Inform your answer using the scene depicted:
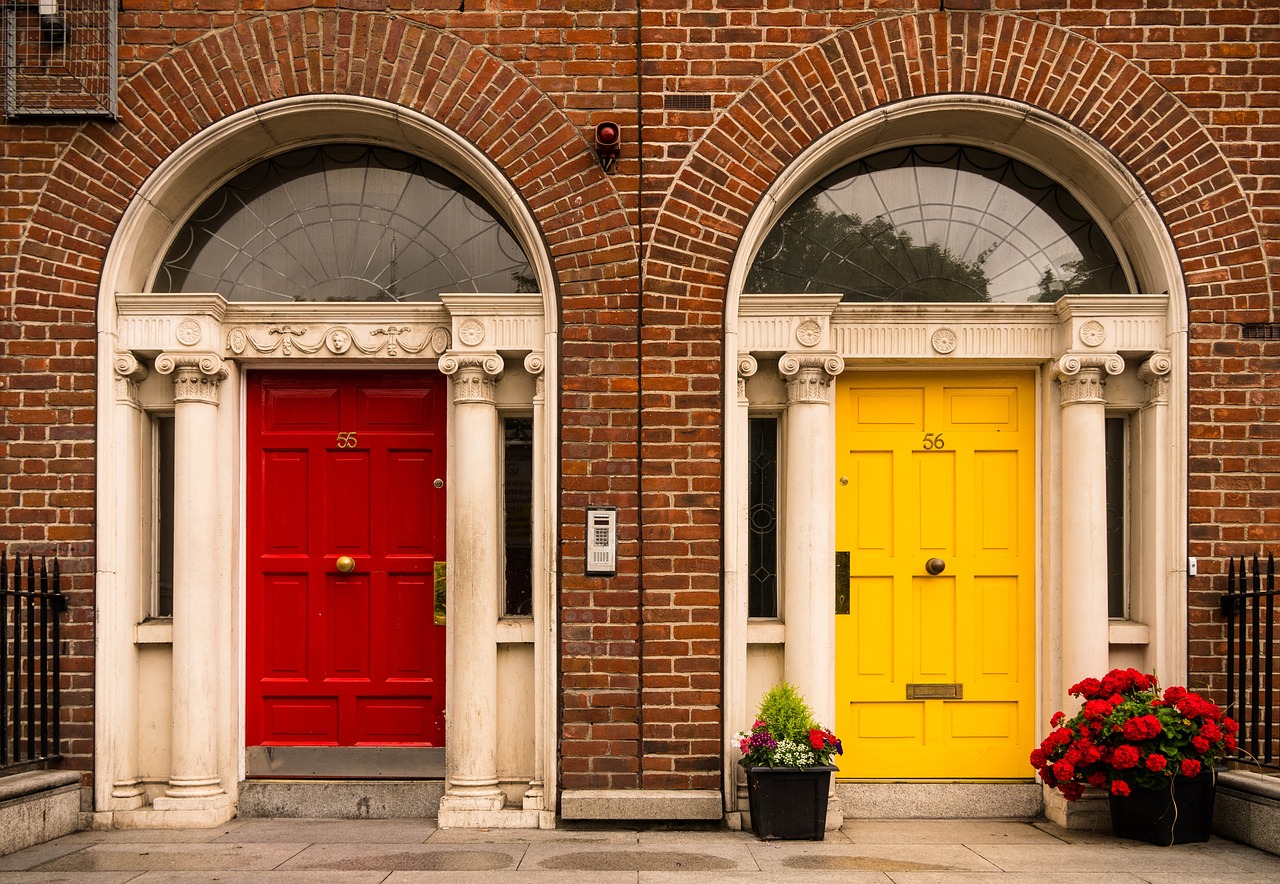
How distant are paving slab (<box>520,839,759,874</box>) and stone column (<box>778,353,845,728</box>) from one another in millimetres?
1027

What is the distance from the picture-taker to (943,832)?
5.89m

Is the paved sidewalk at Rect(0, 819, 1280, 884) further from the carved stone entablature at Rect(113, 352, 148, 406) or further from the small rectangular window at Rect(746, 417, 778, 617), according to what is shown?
the carved stone entablature at Rect(113, 352, 148, 406)

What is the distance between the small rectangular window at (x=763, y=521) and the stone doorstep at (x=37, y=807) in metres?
3.95

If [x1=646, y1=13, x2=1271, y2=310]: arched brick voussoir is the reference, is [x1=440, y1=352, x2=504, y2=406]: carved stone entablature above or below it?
below

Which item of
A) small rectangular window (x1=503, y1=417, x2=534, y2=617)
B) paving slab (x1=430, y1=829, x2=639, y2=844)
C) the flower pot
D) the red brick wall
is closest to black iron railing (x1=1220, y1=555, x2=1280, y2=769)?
the red brick wall

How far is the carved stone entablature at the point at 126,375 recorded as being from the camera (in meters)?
6.04

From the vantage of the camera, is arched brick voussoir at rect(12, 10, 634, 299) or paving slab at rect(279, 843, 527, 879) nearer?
paving slab at rect(279, 843, 527, 879)

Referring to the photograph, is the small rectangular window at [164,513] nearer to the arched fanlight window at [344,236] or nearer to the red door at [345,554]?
the red door at [345,554]

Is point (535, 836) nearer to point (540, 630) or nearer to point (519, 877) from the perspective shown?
point (519, 877)

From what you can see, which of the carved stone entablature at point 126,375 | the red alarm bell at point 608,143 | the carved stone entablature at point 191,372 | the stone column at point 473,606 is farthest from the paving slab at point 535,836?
the red alarm bell at point 608,143

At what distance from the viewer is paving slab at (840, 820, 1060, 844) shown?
18.7ft

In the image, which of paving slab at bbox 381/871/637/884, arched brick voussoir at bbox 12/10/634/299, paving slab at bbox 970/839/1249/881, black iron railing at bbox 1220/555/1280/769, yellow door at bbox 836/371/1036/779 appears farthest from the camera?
yellow door at bbox 836/371/1036/779

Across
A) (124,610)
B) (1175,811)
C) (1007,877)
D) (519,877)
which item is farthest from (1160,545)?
(124,610)

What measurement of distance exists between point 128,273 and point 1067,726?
234 inches
